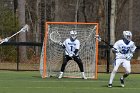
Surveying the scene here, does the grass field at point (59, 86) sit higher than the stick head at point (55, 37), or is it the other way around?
the stick head at point (55, 37)

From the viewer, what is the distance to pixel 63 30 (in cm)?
1919

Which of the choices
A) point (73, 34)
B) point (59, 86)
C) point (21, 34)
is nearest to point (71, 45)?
point (73, 34)

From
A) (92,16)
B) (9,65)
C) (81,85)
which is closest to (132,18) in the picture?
(92,16)

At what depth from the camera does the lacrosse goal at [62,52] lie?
18.7m

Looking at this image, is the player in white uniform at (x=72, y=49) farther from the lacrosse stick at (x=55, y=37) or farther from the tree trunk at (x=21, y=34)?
the tree trunk at (x=21, y=34)

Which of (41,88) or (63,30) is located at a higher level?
(63,30)

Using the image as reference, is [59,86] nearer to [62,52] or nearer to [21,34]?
[62,52]

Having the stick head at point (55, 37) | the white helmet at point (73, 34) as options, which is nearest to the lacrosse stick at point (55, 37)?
the stick head at point (55, 37)

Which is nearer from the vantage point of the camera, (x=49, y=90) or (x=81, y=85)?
(x=49, y=90)

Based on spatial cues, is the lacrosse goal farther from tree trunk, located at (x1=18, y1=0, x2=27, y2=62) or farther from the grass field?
tree trunk, located at (x1=18, y1=0, x2=27, y2=62)

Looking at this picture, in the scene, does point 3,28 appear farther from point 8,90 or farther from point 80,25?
point 8,90

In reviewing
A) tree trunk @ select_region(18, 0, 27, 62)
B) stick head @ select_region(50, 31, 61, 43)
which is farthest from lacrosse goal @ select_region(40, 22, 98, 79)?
tree trunk @ select_region(18, 0, 27, 62)

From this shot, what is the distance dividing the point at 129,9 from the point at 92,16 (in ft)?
10.5

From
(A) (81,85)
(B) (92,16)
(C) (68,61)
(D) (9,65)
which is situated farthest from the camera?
(B) (92,16)
